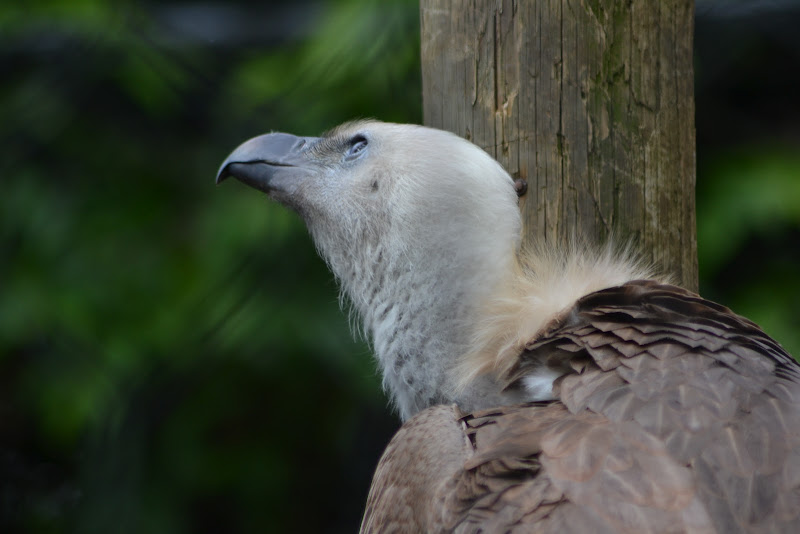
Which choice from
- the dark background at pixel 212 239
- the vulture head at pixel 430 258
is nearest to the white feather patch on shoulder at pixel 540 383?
the vulture head at pixel 430 258

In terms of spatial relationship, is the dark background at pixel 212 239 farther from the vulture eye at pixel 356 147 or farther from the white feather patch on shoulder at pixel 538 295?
the white feather patch on shoulder at pixel 538 295

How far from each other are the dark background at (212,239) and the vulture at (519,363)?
48 cm

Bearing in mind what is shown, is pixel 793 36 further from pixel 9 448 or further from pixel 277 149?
pixel 9 448

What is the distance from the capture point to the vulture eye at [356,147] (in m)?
1.46

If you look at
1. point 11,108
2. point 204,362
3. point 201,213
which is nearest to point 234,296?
point 204,362

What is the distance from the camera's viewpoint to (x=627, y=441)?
895 millimetres

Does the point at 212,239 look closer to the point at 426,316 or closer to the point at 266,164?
the point at 266,164

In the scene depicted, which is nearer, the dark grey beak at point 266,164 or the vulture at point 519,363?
the vulture at point 519,363

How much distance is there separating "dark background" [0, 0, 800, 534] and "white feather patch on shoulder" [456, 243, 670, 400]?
0.69 m

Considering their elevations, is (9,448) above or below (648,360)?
below

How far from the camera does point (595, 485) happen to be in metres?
0.85

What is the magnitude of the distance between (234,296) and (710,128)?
1041mm

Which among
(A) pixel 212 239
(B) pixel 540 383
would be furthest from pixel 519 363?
(A) pixel 212 239

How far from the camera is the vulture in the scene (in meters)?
0.85
